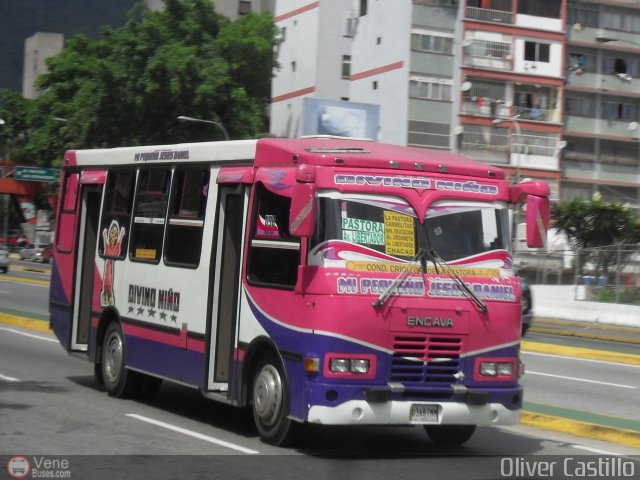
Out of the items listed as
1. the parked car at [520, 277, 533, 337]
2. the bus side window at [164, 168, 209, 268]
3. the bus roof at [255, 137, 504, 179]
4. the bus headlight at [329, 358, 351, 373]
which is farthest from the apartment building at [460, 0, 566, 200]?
the bus headlight at [329, 358, 351, 373]

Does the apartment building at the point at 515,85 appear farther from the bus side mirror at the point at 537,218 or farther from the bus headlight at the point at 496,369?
the bus headlight at the point at 496,369

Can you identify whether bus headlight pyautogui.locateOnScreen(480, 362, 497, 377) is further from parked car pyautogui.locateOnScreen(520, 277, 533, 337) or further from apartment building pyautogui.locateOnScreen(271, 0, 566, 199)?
apartment building pyautogui.locateOnScreen(271, 0, 566, 199)

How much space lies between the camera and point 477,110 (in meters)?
57.5

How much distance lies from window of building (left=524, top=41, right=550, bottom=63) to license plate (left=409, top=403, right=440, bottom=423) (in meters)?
51.4

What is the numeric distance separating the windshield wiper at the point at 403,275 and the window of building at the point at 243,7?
82.1 meters

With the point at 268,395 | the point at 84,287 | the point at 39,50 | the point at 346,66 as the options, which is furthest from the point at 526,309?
the point at 39,50

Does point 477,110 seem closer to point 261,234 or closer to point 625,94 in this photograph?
point 625,94

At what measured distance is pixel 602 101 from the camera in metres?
62.6

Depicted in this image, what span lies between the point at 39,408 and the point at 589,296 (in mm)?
26981

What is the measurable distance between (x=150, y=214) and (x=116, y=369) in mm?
1931

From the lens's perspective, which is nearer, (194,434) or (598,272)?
(194,434)

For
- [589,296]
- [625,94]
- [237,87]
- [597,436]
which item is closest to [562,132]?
[625,94]

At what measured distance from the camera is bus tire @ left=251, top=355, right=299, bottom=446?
32.2 feet

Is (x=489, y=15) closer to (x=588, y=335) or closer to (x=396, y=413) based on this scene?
(x=588, y=335)
